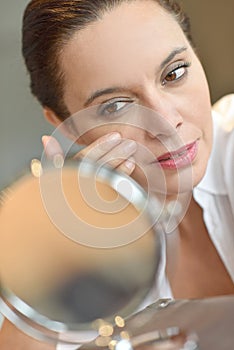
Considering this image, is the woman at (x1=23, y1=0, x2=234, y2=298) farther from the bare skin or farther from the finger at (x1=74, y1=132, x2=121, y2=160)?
the bare skin

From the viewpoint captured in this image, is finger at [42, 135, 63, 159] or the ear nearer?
finger at [42, 135, 63, 159]

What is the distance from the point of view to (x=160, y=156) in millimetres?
537

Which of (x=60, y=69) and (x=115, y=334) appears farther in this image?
(x=60, y=69)

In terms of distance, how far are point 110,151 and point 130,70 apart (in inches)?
3.9

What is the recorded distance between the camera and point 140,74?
1.84ft

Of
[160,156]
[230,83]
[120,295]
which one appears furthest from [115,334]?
[230,83]

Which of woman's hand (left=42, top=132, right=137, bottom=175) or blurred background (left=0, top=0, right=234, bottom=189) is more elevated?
woman's hand (left=42, top=132, right=137, bottom=175)

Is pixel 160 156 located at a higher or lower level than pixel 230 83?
higher

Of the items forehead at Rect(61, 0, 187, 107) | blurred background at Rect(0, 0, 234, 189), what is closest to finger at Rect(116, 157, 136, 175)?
forehead at Rect(61, 0, 187, 107)

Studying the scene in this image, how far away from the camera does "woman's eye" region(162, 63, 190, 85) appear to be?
A: 0.57m

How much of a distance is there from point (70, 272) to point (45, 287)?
3 cm

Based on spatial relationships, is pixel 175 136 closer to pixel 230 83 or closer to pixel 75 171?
pixel 75 171

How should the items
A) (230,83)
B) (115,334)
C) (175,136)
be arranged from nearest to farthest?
(115,334), (175,136), (230,83)

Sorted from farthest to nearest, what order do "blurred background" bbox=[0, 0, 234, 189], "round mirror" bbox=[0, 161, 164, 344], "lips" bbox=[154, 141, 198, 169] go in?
"blurred background" bbox=[0, 0, 234, 189] → "lips" bbox=[154, 141, 198, 169] → "round mirror" bbox=[0, 161, 164, 344]
